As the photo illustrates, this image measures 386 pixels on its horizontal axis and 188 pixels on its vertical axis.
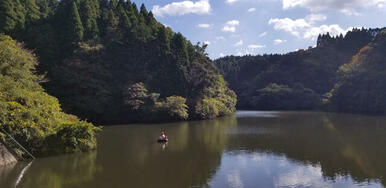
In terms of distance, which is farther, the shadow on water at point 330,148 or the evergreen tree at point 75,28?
the evergreen tree at point 75,28

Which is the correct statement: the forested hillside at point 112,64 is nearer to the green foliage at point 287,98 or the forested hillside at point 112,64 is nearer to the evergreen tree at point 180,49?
the evergreen tree at point 180,49

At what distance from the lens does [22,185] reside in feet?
54.7

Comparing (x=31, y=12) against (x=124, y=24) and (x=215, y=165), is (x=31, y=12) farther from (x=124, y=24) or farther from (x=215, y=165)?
(x=215, y=165)

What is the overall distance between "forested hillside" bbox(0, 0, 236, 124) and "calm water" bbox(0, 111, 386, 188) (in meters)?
20.0

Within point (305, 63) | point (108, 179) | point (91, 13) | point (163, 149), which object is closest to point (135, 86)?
point (91, 13)

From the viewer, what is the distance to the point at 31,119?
21.9 m

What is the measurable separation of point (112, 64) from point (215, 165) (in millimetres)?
38222

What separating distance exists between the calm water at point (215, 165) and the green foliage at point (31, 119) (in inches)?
47.3

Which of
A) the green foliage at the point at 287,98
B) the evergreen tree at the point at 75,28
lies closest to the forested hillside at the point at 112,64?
the evergreen tree at the point at 75,28

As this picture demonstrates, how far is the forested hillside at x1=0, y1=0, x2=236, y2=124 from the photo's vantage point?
49.5 m

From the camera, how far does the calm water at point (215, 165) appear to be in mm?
17578

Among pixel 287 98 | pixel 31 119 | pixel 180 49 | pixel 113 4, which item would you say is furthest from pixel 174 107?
pixel 287 98

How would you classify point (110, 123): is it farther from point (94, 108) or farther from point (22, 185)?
point (22, 185)

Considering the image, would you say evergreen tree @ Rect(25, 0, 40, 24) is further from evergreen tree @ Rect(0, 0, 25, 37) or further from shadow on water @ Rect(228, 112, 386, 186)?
shadow on water @ Rect(228, 112, 386, 186)
